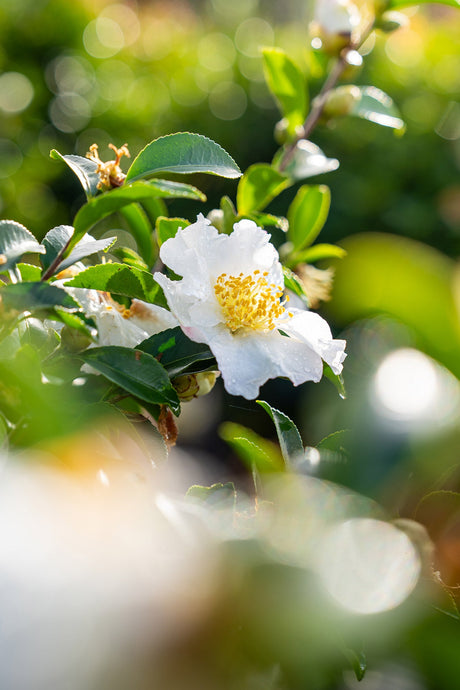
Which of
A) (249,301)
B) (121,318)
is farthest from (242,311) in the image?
(121,318)

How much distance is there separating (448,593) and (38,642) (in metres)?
0.27

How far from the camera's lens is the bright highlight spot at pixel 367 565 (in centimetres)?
37

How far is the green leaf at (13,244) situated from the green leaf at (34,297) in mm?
22

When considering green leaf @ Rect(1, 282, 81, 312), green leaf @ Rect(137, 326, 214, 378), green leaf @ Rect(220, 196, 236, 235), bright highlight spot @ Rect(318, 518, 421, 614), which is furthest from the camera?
green leaf @ Rect(220, 196, 236, 235)

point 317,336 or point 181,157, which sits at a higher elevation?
point 181,157

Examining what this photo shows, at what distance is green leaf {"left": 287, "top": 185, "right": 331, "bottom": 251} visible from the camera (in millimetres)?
1062

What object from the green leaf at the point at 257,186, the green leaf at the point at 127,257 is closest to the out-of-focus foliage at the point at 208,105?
the green leaf at the point at 257,186

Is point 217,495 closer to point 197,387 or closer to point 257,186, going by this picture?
point 197,387

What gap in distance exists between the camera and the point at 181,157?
1.88 ft

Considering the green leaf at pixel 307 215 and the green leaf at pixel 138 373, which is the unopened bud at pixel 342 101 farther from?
the green leaf at pixel 138 373

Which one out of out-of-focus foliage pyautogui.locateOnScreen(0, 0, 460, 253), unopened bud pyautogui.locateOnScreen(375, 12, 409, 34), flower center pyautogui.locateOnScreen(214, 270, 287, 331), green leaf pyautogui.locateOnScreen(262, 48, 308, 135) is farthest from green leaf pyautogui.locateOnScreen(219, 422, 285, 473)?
out-of-focus foliage pyautogui.locateOnScreen(0, 0, 460, 253)

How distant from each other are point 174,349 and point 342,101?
24.1 inches

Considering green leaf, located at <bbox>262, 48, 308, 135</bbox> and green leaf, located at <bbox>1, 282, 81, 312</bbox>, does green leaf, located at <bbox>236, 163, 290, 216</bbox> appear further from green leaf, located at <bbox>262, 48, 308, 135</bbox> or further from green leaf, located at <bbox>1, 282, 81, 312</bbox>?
green leaf, located at <bbox>1, 282, 81, 312</bbox>

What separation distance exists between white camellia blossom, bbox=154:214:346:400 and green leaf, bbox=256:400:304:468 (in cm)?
4
